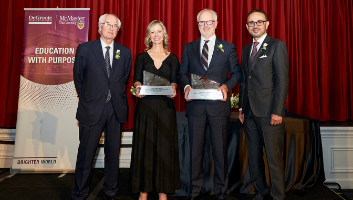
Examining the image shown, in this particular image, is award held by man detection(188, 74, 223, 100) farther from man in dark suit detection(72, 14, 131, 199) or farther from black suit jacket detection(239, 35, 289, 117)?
man in dark suit detection(72, 14, 131, 199)

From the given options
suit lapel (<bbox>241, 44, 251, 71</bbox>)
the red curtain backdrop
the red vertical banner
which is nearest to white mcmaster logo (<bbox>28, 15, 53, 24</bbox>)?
the red vertical banner

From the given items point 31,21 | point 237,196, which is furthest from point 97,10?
point 237,196

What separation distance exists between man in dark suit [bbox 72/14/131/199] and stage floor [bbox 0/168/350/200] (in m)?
0.37

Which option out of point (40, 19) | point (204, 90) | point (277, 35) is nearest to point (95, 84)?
point (204, 90)

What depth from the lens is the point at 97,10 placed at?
4.13 m

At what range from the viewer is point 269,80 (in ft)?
7.12

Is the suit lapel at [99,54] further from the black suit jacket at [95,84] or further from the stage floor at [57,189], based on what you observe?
the stage floor at [57,189]

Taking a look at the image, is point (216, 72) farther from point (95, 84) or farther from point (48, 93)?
point (48, 93)

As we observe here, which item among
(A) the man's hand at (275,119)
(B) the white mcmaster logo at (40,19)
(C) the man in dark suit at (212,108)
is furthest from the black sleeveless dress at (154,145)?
(B) the white mcmaster logo at (40,19)

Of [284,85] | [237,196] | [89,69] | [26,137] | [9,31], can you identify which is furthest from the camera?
[9,31]

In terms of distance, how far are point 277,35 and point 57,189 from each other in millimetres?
4296

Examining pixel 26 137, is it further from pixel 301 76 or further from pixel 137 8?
pixel 301 76

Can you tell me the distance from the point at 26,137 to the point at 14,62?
1.57 m

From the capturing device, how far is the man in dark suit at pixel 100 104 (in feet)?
7.40
